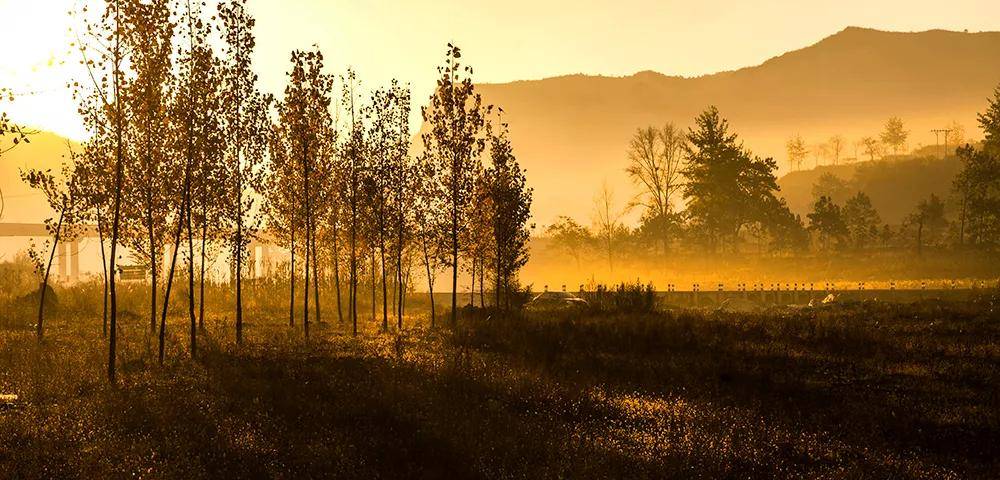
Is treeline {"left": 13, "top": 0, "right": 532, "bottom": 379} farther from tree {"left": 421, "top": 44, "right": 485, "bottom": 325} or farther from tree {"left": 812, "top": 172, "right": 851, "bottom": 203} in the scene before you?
tree {"left": 812, "top": 172, "right": 851, "bottom": 203}

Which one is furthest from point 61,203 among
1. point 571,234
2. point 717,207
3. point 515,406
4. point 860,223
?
point 860,223

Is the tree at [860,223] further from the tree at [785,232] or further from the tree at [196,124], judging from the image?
the tree at [196,124]

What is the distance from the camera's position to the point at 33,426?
10.9 meters

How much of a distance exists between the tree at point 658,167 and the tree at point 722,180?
313cm

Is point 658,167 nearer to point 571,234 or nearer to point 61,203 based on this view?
point 571,234

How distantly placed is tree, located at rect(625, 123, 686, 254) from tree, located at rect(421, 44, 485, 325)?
176 ft

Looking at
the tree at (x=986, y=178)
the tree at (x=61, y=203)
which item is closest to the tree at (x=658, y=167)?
the tree at (x=986, y=178)

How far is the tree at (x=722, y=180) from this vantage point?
75500 millimetres

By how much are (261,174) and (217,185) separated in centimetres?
394

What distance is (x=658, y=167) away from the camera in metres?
80.8

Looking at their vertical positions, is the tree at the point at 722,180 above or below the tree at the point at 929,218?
above

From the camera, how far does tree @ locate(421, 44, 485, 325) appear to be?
2573 cm

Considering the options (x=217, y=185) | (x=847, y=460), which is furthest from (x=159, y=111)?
(x=847, y=460)

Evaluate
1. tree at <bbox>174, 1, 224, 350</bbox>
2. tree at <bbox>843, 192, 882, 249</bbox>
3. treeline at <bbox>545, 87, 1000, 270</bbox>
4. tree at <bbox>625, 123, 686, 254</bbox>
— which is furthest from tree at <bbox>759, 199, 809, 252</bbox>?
tree at <bbox>174, 1, 224, 350</bbox>
